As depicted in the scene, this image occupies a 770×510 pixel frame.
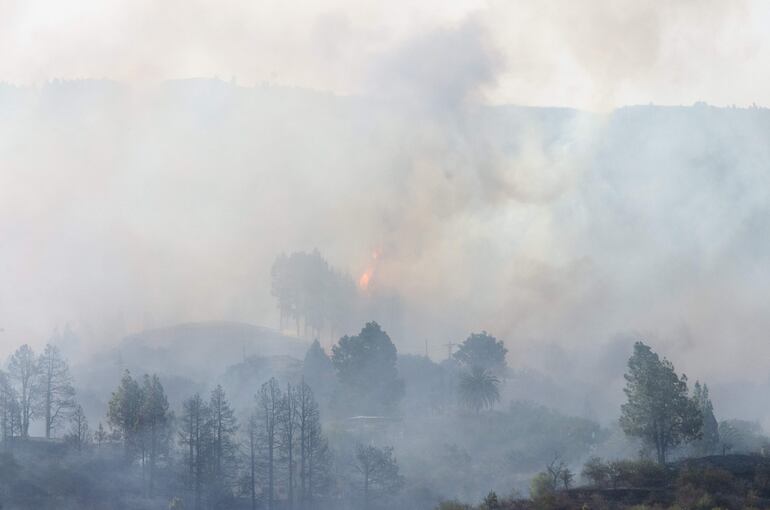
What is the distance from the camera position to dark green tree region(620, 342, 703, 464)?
100062mm

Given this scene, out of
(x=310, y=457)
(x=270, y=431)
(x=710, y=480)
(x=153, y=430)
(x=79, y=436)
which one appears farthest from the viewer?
(x=79, y=436)

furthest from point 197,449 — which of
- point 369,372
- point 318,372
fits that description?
point 318,372

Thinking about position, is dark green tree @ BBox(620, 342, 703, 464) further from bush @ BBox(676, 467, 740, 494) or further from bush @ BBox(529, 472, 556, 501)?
bush @ BBox(676, 467, 740, 494)

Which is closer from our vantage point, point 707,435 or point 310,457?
point 310,457

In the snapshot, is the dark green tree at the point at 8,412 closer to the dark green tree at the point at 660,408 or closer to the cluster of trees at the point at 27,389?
the cluster of trees at the point at 27,389

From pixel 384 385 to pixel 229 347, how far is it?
172 feet

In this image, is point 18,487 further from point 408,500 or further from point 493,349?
point 493,349

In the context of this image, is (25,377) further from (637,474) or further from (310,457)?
(637,474)

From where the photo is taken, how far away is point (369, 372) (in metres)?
142

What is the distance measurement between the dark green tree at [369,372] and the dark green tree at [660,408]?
46.1 m

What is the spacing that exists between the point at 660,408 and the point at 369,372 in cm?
5092

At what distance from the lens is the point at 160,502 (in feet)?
342

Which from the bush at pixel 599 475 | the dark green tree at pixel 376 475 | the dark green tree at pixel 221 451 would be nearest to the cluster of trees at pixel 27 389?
the dark green tree at pixel 221 451

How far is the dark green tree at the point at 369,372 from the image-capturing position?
141125 millimetres
